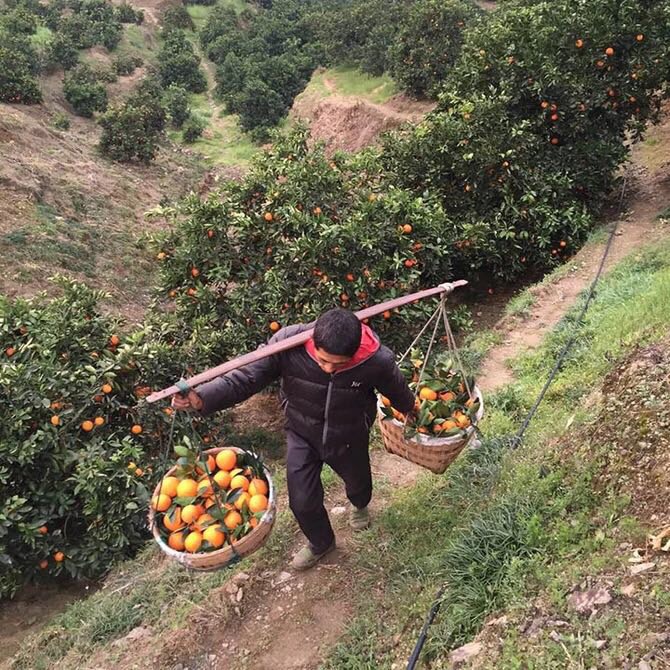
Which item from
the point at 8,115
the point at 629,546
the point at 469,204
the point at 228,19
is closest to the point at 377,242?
the point at 469,204

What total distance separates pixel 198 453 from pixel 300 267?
3.74 metres

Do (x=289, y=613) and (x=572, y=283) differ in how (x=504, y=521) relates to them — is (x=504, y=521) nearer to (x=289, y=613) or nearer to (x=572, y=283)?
(x=289, y=613)

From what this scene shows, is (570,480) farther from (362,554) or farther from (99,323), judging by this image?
→ (99,323)

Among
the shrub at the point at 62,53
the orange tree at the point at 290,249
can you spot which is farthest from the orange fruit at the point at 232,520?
the shrub at the point at 62,53

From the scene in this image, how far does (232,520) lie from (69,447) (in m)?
2.97

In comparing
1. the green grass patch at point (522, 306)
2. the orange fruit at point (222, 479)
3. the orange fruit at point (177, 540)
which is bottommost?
the green grass patch at point (522, 306)

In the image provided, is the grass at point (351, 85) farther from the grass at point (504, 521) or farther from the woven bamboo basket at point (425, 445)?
the woven bamboo basket at point (425, 445)

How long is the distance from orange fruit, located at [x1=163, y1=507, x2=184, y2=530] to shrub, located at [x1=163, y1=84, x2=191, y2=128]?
25.2 m

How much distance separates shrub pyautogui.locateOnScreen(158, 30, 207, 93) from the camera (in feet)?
98.9

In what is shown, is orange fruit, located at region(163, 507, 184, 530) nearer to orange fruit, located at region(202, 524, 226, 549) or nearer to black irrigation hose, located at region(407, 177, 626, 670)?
orange fruit, located at region(202, 524, 226, 549)

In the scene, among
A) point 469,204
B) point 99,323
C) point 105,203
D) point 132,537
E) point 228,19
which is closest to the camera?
point 132,537

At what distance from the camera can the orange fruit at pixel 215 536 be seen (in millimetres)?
3199

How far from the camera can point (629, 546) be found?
284 centimetres

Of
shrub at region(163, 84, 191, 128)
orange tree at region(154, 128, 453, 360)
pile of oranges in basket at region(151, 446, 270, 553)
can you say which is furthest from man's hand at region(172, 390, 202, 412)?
shrub at region(163, 84, 191, 128)
